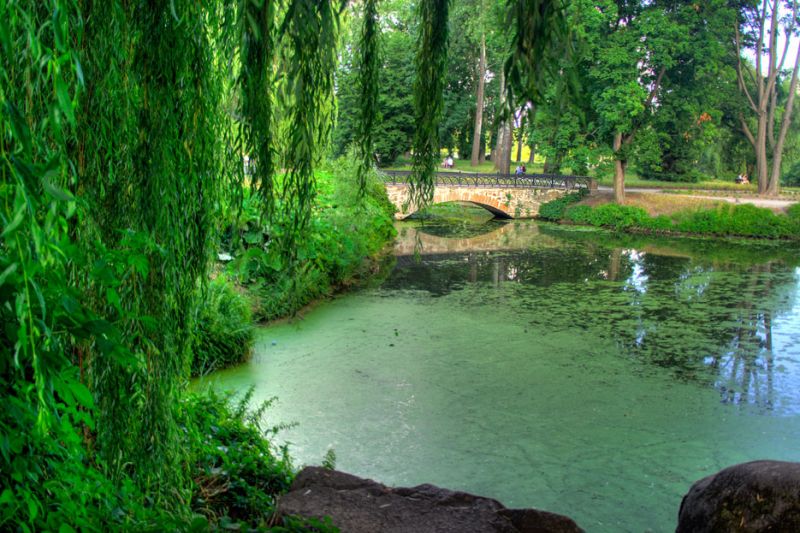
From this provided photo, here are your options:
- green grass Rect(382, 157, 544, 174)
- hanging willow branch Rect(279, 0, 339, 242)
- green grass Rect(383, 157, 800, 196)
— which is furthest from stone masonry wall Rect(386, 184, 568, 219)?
hanging willow branch Rect(279, 0, 339, 242)

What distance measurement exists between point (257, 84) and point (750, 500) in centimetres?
319

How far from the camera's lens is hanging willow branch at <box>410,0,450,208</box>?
3447 mm

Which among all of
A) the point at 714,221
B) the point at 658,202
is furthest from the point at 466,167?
the point at 714,221

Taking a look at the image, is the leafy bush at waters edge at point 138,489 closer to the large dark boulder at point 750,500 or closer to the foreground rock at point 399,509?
the foreground rock at point 399,509

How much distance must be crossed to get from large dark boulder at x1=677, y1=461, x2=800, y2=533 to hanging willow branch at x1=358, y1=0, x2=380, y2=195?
8.50 feet

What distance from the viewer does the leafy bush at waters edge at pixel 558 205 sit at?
25.8 meters

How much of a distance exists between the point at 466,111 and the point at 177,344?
3277 centimetres

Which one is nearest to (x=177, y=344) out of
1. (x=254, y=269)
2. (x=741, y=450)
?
(x=741, y=450)

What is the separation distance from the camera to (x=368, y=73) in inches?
138

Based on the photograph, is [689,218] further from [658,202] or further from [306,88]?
[306,88]

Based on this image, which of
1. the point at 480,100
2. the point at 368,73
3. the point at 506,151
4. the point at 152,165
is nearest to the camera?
the point at 152,165

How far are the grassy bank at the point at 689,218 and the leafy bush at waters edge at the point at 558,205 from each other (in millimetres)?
390

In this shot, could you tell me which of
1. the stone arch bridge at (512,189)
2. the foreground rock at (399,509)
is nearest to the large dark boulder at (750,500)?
the foreground rock at (399,509)

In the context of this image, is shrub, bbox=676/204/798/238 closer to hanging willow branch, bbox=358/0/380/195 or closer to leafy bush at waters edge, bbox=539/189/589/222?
leafy bush at waters edge, bbox=539/189/589/222
